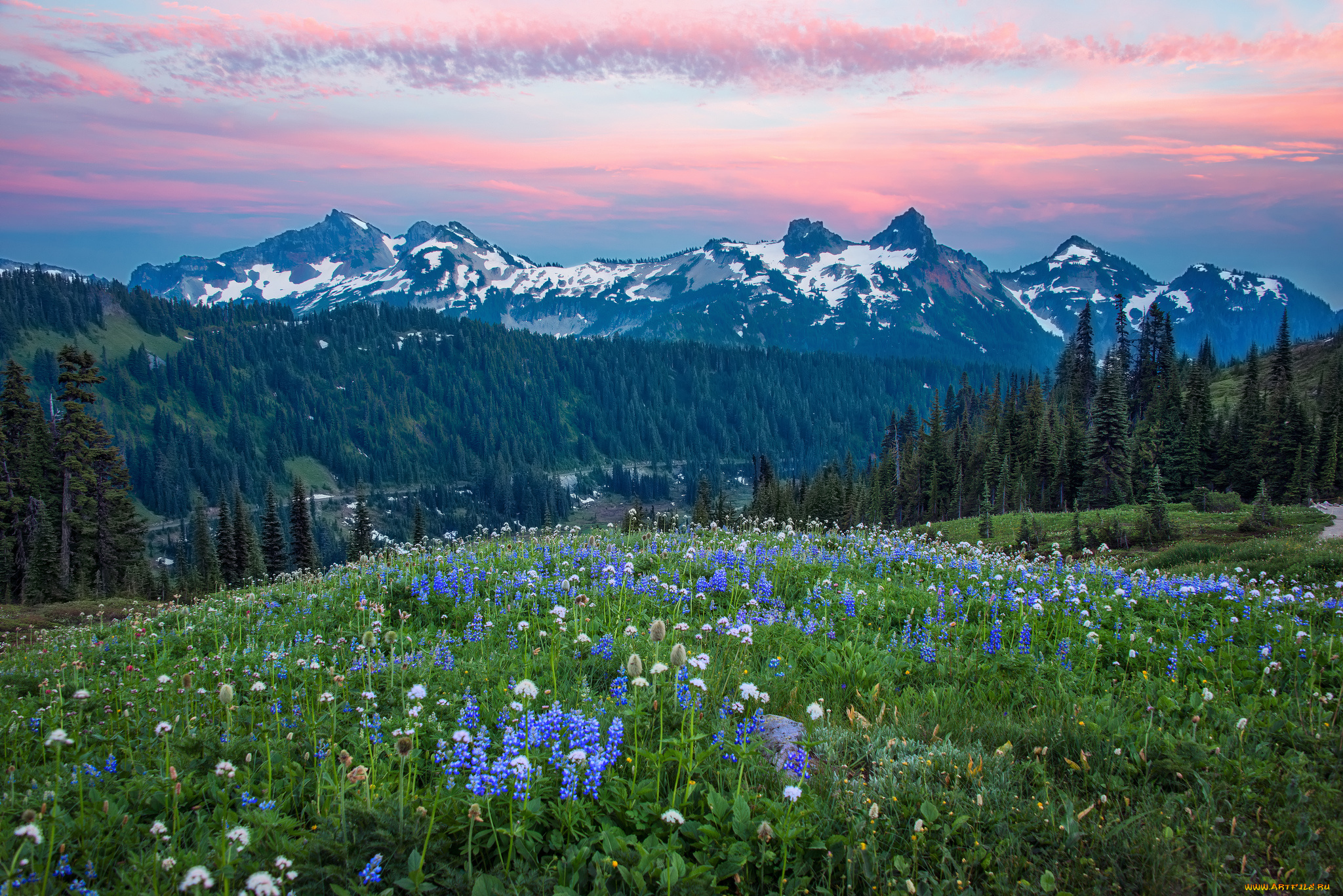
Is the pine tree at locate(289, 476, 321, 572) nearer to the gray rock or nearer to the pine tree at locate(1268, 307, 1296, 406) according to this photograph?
the gray rock

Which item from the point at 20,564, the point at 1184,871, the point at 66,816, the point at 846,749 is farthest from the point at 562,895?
the point at 20,564

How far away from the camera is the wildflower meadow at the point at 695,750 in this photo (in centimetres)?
405

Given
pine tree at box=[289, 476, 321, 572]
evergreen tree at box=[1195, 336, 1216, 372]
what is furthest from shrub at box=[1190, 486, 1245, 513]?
pine tree at box=[289, 476, 321, 572]

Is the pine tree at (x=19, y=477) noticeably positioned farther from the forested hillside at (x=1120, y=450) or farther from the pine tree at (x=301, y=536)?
the forested hillside at (x=1120, y=450)

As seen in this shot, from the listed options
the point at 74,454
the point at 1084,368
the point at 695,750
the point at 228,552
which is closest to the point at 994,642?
the point at 695,750

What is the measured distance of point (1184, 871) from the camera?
4.03 m

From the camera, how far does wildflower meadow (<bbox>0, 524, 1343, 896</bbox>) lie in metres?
4.05

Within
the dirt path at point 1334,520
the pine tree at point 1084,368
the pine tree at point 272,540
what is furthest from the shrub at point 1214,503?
the pine tree at point 272,540

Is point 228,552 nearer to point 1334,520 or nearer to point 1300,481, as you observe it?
point 1334,520

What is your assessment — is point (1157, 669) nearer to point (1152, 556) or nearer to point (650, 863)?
point (650, 863)

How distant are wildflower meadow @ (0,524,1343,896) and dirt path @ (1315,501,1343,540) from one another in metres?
28.8

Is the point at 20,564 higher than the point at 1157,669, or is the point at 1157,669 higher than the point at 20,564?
the point at 1157,669

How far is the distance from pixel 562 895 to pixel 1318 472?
71.2 m

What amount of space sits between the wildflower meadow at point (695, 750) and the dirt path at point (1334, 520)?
28.8m
